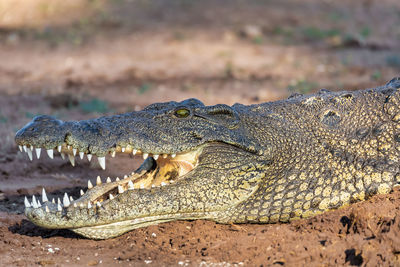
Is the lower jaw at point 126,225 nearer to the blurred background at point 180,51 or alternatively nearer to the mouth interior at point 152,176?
the mouth interior at point 152,176

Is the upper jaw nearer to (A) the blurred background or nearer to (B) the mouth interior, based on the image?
(B) the mouth interior

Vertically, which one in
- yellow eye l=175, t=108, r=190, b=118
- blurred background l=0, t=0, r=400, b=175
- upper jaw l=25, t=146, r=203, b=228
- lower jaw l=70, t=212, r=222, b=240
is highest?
blurred background l=0, t=0, r=400, b=175

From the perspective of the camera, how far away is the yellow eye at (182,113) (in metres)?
4.32

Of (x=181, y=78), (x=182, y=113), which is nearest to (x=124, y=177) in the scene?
(x=182, y=113)

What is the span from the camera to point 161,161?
4488 millimetres

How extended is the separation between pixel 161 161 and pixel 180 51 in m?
8.61

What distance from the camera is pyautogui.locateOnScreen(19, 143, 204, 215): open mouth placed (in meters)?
3.98

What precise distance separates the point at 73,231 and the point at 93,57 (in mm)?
8929

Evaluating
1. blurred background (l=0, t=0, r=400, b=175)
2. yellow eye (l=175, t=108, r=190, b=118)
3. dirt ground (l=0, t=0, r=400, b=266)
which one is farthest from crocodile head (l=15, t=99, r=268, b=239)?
blurred background (l=0, t=0, r=400, b=175)

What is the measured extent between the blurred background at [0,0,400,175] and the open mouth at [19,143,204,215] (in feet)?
10.5

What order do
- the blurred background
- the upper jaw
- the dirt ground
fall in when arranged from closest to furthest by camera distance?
the dirt ground → the upper jaw → the blurred background

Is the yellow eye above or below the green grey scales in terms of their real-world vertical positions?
above

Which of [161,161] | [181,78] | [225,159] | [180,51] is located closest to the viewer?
[225,159]

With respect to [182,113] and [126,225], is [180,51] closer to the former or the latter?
[182,113]
